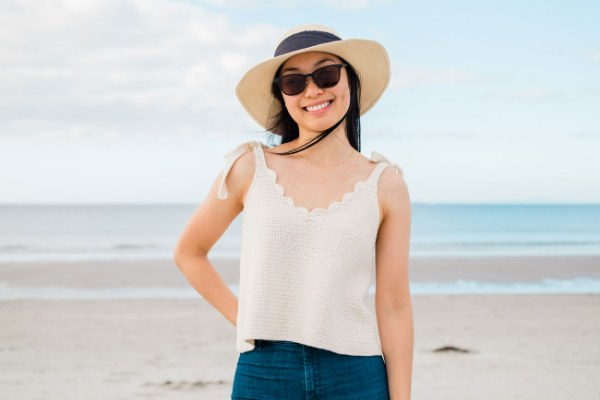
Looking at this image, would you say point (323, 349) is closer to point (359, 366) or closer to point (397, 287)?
point (359, 366)

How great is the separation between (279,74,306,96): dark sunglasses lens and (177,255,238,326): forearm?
1.81 ft

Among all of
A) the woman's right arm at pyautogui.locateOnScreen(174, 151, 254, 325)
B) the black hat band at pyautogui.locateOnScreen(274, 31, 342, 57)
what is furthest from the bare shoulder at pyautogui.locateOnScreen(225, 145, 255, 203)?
the black hat band at pyautogui.locateOnScreen(274, 31, 342, 57)

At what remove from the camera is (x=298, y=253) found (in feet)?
6.48

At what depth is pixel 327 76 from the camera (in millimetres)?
2100

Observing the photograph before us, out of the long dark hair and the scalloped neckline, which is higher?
the long dark hair

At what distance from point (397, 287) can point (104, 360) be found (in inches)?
236

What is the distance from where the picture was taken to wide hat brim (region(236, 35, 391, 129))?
6.97 ft

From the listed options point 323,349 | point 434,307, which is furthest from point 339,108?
point 434,307

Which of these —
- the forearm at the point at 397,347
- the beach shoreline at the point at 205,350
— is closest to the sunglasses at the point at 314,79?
the forearm at the point at 397,347

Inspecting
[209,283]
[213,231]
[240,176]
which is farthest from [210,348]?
[240,176]

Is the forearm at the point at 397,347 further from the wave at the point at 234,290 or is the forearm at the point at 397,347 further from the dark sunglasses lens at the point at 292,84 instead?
the wave at the point at 234,290

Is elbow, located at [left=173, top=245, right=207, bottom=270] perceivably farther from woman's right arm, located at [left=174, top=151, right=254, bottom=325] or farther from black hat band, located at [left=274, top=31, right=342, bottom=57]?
black hat band, located at [left=274, top=31, right=342, bottom=57]

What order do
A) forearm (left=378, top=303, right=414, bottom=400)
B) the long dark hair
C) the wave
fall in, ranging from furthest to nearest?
the wave < the long dark hair < forearm (left=378, top=303, right=414, bottom=400)

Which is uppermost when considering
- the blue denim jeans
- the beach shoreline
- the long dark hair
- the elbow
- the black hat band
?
the black hat band
